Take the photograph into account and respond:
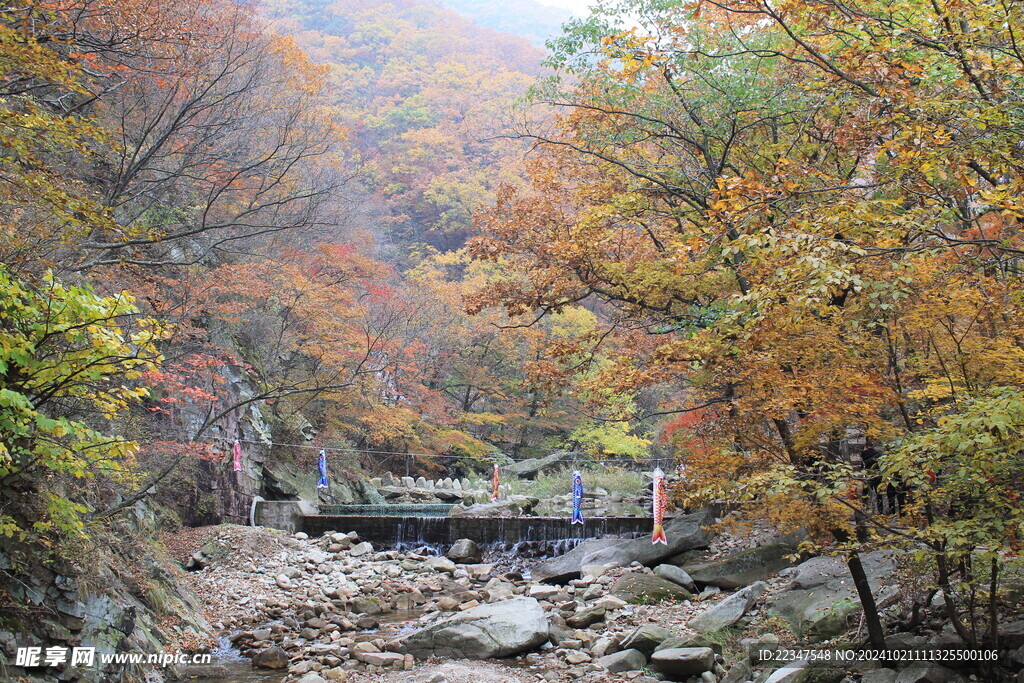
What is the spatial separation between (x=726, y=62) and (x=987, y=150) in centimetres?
517

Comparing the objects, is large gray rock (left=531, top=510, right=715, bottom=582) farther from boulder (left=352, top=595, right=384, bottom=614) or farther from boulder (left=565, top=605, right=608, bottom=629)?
boulder (left=352, top=595, right=384, bottom=614)

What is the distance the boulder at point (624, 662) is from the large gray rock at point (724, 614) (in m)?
0.90

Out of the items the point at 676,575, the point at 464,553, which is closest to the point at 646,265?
the point at 676,575

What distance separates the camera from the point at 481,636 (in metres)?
6.57

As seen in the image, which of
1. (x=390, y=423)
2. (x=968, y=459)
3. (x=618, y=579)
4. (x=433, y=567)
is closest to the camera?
(x=968, y=459)

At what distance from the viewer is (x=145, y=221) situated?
11914 mm

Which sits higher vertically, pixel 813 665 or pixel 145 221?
pixel 145 221

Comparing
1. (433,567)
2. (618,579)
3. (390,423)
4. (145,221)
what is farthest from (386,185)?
(618,579)

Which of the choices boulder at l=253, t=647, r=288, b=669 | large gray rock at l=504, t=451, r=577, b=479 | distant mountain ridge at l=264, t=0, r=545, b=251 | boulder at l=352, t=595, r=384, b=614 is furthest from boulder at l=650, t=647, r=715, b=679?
distant mountain ridge at l=264, t=0, r=545, b=251

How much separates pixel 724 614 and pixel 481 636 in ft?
8.66

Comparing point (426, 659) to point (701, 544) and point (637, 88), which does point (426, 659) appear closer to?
point (701, 544)

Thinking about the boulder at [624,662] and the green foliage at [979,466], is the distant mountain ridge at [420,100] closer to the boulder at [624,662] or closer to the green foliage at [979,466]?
the boulder at [624,662]

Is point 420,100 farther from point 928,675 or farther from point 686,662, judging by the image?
point 928,675

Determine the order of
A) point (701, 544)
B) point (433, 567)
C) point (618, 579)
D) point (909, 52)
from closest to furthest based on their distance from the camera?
1. point (909, 52)
2. point (618, 579)
3. point (701, 544)
4. point (433, 567)
